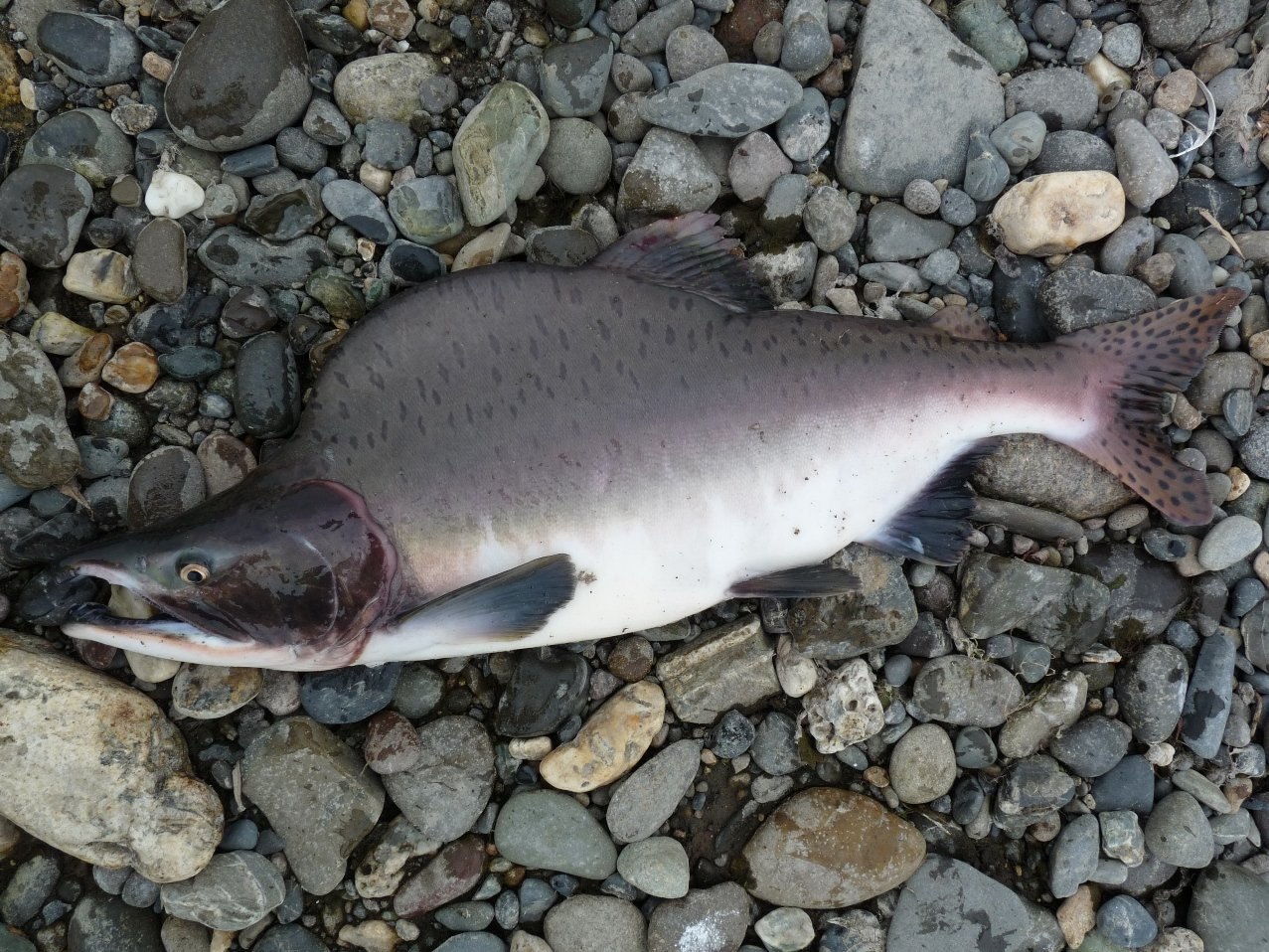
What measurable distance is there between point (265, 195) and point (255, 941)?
335 centimetres

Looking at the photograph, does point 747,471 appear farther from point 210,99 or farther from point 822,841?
point 210,99

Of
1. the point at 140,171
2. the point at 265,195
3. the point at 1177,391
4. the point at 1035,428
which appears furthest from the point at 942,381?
the point at 140,171

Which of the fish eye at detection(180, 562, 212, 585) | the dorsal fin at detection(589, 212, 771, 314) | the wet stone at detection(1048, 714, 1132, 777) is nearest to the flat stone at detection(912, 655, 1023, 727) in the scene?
the wet stone at detection(1048, 714, 1132, 777)

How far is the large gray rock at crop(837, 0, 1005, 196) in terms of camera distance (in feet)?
12.8

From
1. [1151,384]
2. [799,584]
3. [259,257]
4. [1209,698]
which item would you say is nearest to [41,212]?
[259,257]

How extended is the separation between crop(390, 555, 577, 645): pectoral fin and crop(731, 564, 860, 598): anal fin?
0.79 m

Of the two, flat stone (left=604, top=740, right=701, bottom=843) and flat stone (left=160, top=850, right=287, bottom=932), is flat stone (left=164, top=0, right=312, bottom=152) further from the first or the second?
flat stone (left=604, top=740, right=701, bottom=843)

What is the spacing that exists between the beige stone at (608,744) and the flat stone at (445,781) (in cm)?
30

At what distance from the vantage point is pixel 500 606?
314cm

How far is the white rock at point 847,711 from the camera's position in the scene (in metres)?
3.74

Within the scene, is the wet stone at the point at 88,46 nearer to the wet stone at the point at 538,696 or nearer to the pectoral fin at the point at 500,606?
the pectoral fin at the point at 500,606

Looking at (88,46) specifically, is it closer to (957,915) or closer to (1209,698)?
→ (957,915)

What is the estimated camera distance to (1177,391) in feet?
12.7

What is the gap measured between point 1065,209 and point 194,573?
160 inches
